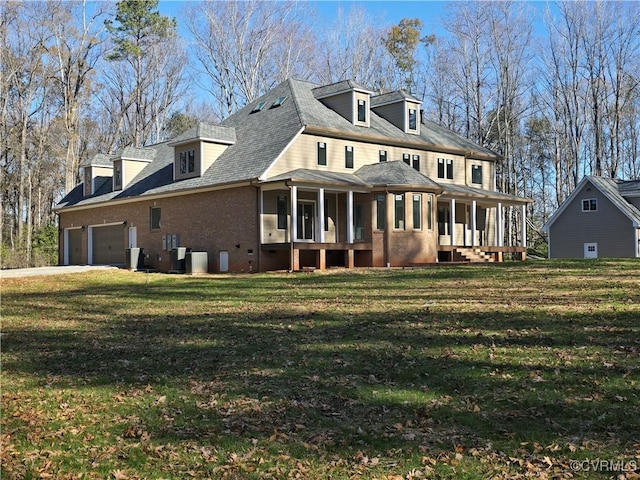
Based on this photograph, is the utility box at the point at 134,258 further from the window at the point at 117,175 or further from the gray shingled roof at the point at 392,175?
the gray shingled roof at the point at 392,175

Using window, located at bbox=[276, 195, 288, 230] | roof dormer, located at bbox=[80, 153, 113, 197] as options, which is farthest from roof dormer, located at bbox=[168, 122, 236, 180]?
roof dormer, located at bbox=[80, 153, 113, 197]

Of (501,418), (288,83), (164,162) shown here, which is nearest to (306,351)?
(501,418)

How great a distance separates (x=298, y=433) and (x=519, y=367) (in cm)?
292

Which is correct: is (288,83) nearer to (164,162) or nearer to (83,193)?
(164,162)

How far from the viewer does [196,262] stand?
25953mm

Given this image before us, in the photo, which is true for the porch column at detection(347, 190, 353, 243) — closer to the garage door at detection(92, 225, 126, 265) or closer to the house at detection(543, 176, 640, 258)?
the garage door at detection(92, 225, 126, 265)

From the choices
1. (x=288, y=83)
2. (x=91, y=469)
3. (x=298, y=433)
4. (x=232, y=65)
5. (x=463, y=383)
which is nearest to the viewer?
(x=91, y=469)

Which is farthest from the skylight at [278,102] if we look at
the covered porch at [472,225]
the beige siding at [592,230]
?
the beige siding at [592,230]

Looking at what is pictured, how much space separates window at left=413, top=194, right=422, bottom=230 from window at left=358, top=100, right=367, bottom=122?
214 inches

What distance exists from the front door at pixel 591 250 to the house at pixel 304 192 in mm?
5747

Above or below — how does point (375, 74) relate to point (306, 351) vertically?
above

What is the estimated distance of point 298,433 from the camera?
6094 millimetres

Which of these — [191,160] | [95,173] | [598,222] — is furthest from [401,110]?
[95,173]

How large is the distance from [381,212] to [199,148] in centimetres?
855
